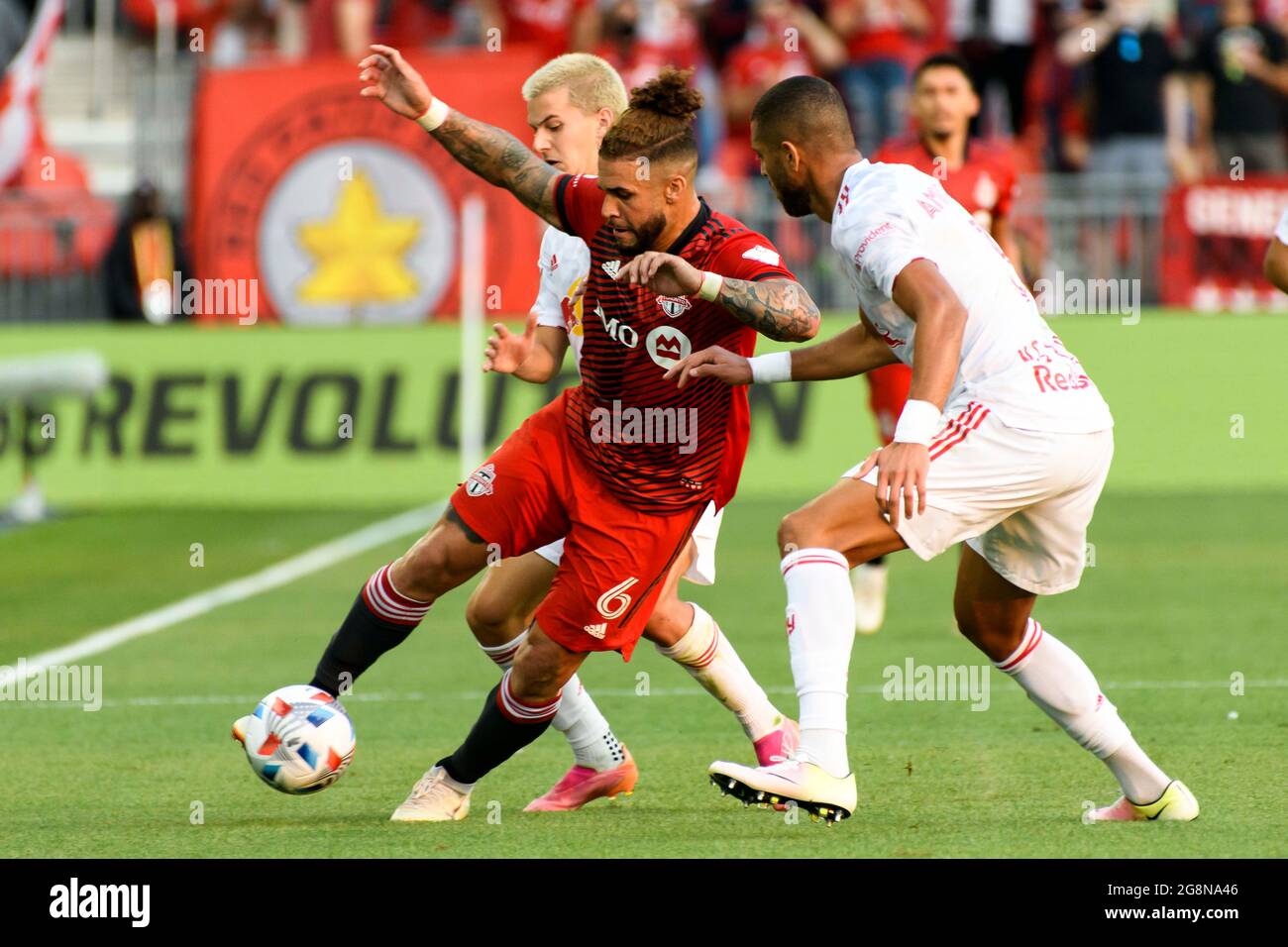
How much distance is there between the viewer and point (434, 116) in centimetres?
663

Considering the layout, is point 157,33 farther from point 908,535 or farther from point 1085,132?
point 908,535

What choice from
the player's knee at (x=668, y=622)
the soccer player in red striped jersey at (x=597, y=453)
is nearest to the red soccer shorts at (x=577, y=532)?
the soccer player in red striped jersey at (x=597, y=453)

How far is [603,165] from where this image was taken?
6004 millimetres

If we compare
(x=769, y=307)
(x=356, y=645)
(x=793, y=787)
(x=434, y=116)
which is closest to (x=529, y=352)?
(x=434, y=116)

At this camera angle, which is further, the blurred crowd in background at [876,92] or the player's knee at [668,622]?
the blurred crowd in background at [876,92]

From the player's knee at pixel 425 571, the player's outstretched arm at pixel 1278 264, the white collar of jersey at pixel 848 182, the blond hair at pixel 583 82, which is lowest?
the player's knee at pixel 425 571

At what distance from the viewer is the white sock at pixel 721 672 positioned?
6.88 metres

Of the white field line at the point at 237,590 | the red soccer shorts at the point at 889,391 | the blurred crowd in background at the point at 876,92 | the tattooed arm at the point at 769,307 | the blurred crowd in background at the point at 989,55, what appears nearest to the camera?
the tattooed arm at the point at 769,307

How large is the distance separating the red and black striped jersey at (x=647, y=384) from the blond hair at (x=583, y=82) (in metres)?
0.58

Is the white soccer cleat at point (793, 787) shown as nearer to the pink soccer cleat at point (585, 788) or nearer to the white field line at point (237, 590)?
the pink soccer cleat at point (585, 788)

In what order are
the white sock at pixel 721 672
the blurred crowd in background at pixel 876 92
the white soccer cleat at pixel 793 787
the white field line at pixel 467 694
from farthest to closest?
1. the blurred crowd in background at pixel 876 92
2. the white field line at pixel 467 694
3. the white sock at pixel 721 672
4. the white soccer cleat at pixel 793 787

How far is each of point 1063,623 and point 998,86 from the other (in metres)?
9.65

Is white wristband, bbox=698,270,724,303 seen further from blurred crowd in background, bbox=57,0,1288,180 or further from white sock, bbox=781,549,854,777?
blurred crowd in background, bbox=57,0,1288,180
